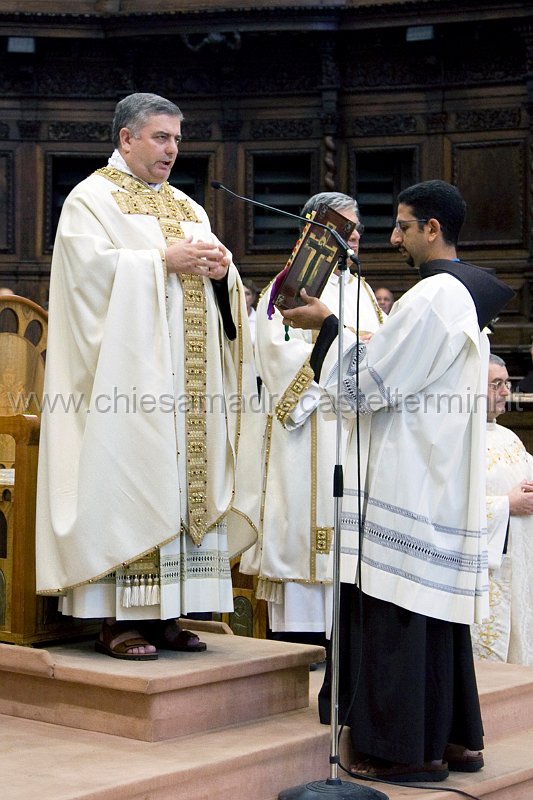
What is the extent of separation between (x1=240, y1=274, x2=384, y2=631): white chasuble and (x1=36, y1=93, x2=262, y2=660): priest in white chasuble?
0.92m

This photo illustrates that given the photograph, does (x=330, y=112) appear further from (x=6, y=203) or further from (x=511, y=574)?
(x=511, y=574)

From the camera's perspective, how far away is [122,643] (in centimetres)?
359

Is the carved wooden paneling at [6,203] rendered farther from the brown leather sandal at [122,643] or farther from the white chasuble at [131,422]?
the brown leather sandal at [122,643]

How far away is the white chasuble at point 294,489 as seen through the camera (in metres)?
4.72

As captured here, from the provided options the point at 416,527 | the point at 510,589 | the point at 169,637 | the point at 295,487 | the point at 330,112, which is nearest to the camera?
the point at 416,527

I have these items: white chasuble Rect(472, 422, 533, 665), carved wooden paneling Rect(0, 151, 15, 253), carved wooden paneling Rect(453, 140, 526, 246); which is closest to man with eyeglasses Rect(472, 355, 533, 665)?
white chasuble Rect(472, 422, 533, 665)

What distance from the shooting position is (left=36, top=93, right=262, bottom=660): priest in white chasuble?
3.54 metres

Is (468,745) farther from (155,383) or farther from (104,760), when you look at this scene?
(155,383)

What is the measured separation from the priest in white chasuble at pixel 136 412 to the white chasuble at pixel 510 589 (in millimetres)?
1713

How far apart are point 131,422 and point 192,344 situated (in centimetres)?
37

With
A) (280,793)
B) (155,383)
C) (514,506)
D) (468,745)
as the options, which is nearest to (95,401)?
(155,383)

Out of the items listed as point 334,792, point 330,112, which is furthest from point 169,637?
point 330,112

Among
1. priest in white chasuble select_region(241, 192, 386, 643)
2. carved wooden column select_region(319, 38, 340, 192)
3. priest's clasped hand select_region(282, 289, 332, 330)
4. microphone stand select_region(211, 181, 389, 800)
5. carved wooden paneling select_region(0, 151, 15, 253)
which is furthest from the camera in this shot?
carved wooden paneling select_region(0, 151, 15, 253)

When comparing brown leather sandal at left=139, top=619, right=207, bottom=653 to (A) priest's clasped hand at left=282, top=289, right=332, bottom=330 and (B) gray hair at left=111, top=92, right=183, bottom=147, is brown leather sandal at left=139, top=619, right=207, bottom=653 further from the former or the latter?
(B) gray hair at left=111, top=92, right=183, bottom=147
